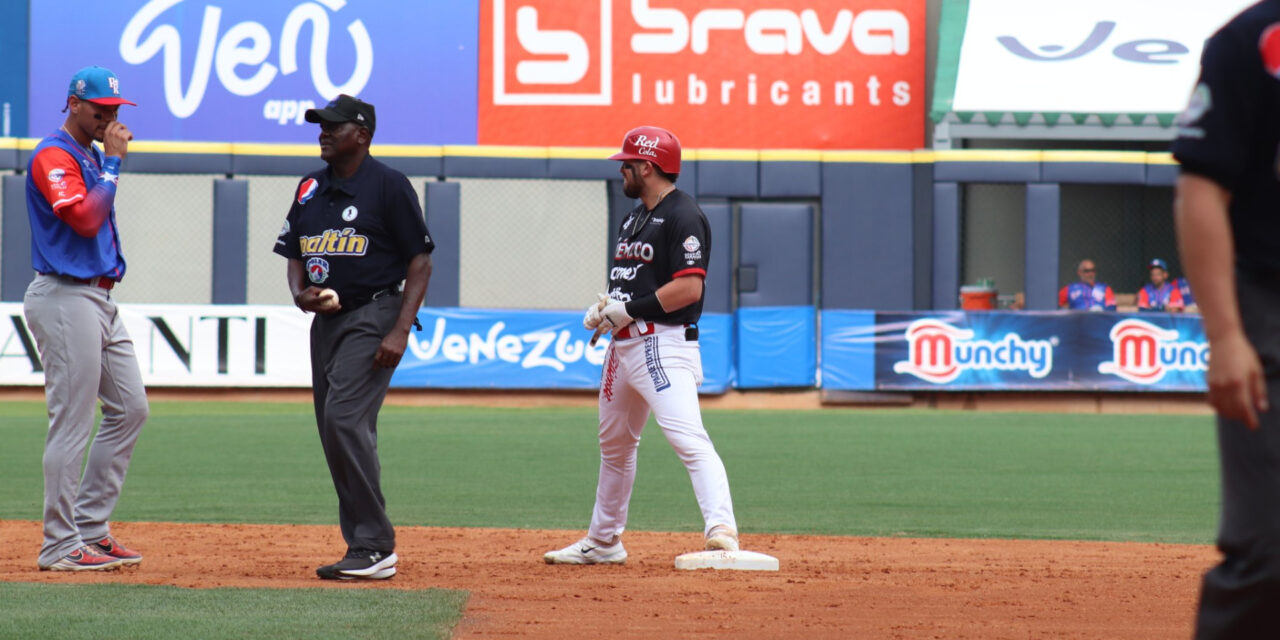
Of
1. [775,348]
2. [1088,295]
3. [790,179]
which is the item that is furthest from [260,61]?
[1088,295]

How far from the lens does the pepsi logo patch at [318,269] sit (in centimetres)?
589

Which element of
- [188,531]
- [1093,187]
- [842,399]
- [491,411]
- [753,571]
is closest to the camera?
[753,571]

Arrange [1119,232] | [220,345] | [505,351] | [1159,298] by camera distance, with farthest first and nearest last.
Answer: [1119,232], [1159,298], [505,351], [220,345]

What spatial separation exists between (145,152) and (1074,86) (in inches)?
540

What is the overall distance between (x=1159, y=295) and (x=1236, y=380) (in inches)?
739

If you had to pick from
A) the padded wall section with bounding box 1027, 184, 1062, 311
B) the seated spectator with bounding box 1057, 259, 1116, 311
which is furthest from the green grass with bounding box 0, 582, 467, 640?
the padded wall section with bounding box 1027, 184, 1062, 311

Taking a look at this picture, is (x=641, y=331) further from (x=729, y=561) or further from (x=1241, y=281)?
(x=1241, y=281)

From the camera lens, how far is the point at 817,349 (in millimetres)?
20562

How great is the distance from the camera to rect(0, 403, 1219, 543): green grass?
896cm

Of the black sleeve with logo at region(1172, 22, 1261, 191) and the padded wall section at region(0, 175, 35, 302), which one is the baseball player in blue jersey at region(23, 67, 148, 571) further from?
the padded wall section at region(0, 175, 35, 302)

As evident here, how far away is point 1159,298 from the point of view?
2052 centimetres

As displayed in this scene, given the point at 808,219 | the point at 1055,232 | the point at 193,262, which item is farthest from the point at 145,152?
the point at 1055,232

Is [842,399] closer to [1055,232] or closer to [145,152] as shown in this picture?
[1055,232]

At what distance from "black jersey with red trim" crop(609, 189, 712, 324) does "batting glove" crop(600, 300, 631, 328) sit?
117 millimetres
